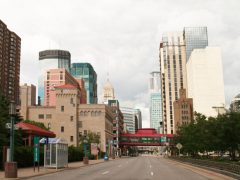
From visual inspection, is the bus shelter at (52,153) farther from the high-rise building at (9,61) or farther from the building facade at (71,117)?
the high-rise building at (9,61)

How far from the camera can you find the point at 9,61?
180 meters

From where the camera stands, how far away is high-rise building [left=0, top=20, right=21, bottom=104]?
169625 millimetres

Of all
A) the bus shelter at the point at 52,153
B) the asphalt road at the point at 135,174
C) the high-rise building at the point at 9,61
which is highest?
the high-rise building at the point at 9,61

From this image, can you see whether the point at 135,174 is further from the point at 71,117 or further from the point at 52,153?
the point at 71,117

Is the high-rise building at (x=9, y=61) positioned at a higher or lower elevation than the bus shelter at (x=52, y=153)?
higher

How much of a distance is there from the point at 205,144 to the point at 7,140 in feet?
98.5

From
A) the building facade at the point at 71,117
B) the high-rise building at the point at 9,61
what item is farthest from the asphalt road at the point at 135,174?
the high-rise building at the point at 9,61

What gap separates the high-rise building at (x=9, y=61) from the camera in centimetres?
16962

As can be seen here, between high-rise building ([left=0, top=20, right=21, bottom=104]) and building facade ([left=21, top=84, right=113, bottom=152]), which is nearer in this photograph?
building facade ([left=21, top=84, right=113, bottom=152])

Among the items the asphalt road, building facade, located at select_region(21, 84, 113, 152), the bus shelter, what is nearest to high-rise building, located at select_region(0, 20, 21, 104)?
building facade, located at select_region(21, 84, 113, 152)

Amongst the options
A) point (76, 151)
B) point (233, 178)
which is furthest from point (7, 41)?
point (233, 178)

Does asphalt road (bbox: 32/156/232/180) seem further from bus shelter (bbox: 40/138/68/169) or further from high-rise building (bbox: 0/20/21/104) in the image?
high-rise building (bbox: 0/20/21/104)

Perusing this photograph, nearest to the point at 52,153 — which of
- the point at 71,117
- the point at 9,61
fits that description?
the point at 71,117

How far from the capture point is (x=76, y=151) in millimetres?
70125
